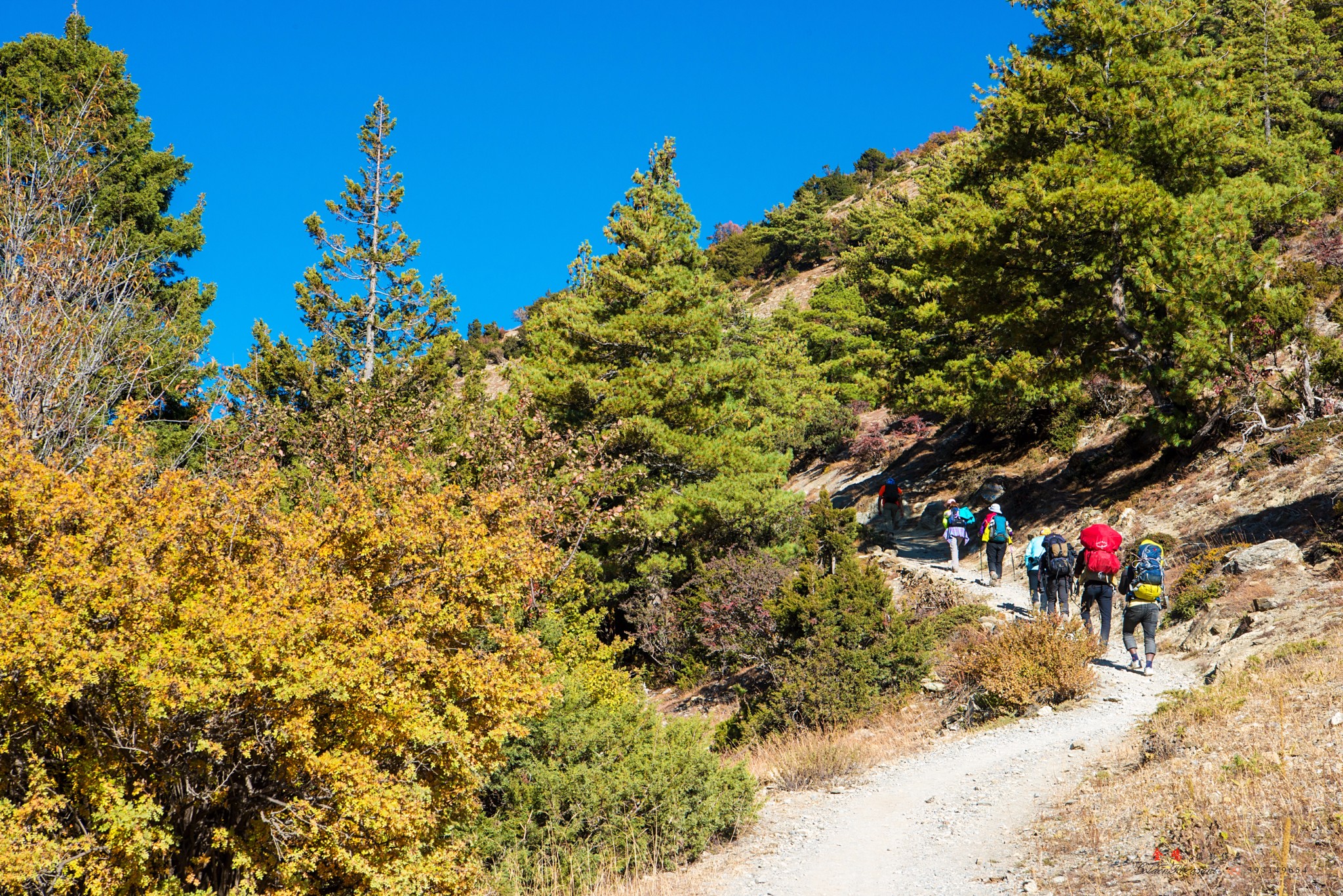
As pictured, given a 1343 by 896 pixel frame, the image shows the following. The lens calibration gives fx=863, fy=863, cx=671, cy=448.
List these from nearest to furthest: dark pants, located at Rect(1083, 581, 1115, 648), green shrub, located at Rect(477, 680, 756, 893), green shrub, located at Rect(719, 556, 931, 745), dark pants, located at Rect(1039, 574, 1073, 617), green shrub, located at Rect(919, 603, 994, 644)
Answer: green shrub, located at Rect(477, 680, 756, 893)
dark pants, located at Rect(1083, 581, 1115, 648)
green shrub, located at Rect(719, 556, 931, 745)
dark pants, located at Rect(1039, 574, 1073, 617)
green shrub, located at Rect(919, 603, 994, 644)

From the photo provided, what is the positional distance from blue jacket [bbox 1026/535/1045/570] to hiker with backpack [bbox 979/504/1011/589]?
76.7 inches

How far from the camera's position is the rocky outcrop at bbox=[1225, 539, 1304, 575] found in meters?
12.6

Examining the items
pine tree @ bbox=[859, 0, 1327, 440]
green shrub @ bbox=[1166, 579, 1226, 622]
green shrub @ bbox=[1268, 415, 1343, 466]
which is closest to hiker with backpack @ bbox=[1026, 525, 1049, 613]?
green shrub @ bbox=[1166, 579, 1226, 622]

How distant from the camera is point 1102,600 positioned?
12.0 meters

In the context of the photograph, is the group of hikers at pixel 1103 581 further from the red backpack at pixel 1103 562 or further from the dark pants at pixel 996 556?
Answer: the dark pants at pixel 996 556

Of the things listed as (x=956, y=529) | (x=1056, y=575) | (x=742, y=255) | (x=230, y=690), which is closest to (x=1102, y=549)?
(x=1056, y=575)

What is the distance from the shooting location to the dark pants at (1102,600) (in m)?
11.9

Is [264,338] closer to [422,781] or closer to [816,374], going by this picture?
[422,781]

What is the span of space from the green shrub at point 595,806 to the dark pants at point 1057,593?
6.54 m

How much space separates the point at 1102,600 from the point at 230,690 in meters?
10.9

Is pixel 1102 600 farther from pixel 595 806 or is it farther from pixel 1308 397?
pixel 1308 397

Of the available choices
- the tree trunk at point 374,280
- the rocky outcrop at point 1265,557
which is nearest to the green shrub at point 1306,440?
the rocky outcrop at point 1265,557

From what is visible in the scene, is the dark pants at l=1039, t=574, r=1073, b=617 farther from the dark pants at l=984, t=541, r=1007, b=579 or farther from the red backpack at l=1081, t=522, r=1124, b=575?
the dark pants at l=984, t=541, r=1007, b=579

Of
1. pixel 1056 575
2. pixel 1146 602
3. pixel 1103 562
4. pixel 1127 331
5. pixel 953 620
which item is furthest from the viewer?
pixel 1127 331
